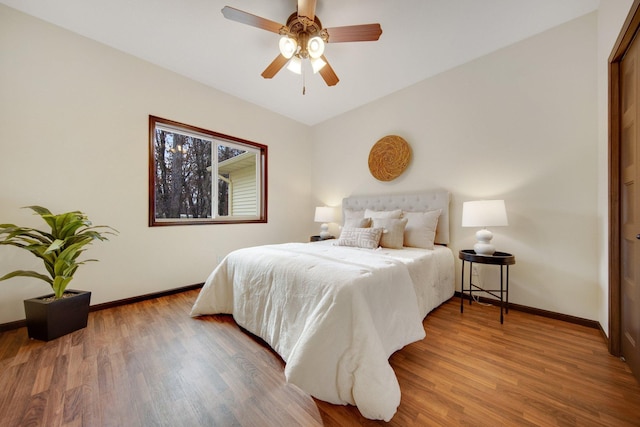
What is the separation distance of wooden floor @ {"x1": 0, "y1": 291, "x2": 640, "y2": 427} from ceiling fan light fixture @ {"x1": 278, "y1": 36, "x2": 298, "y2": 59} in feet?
7.74

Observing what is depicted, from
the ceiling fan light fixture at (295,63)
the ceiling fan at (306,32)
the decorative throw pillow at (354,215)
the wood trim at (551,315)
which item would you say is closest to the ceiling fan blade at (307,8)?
the ceiling fan at (306,32)

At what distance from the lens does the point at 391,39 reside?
2.25m

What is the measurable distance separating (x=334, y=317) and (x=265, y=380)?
0.61 m

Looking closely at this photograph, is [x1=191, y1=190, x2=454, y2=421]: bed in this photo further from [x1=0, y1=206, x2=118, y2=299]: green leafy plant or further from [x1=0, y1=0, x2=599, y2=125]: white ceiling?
[x1=0, y1=0, x2=599, y2=125]: white ceiling

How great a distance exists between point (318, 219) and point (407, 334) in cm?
250

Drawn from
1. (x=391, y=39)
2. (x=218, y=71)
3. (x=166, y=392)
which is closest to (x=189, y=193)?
(x=218, y=71)

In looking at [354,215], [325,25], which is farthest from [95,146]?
[354,215]

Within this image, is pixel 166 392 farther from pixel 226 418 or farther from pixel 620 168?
pixel 620 168

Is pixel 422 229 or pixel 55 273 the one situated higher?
pixel 422 229

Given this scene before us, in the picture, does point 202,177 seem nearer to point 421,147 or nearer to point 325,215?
point 325,215

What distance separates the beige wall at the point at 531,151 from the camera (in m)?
2.00

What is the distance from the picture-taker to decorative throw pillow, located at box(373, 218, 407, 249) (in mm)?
2551

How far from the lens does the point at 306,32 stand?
194 centimetres

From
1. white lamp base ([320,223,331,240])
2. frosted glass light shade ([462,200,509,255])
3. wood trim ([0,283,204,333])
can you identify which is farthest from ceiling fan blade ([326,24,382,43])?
wood trim ([0,283,204,333])
